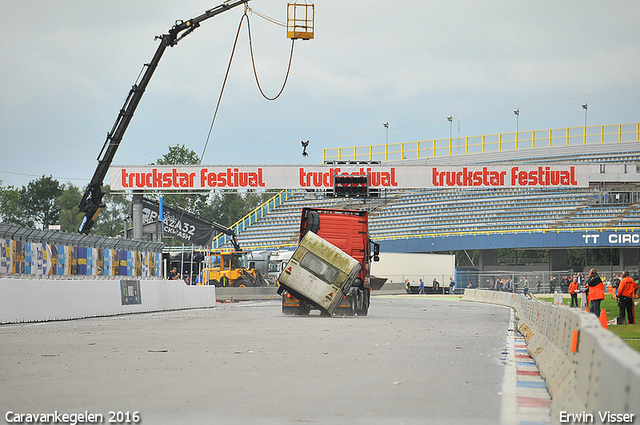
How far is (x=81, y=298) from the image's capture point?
22656 mm

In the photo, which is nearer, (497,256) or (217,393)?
(217,393)

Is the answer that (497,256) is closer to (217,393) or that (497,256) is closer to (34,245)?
(34,245)

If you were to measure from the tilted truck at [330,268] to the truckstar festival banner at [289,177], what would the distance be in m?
18.7

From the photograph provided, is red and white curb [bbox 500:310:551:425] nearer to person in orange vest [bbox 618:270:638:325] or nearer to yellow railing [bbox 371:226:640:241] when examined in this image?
person in orange vest [bbox 618:270:638:325]

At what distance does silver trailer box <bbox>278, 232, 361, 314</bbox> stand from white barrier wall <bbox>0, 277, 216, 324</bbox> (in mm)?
5320

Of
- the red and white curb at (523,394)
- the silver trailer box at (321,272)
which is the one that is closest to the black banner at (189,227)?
the silver trailer box at (321,272)

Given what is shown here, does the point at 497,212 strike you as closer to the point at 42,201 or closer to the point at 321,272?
the point at 321,272

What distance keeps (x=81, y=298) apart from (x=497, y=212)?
1784 inches

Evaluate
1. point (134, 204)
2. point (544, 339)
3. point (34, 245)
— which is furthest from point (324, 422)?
point (134, 204)

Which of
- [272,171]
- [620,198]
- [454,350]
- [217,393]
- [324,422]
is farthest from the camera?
[620,198]

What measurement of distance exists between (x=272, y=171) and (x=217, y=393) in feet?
127

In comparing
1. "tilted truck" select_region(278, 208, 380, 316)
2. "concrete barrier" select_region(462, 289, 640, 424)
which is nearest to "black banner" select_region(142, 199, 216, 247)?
"tilted truck" select_region(278, 208, 380, 316)

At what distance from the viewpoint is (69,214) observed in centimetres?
11200

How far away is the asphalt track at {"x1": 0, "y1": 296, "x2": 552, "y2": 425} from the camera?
6750 mm
